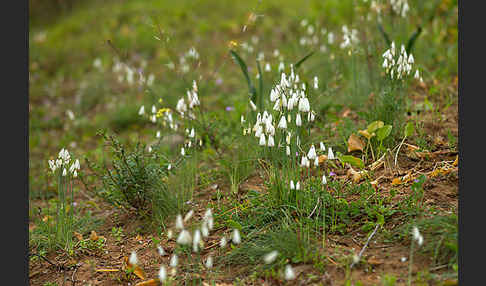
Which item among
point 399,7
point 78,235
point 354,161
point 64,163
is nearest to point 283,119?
point 354,161

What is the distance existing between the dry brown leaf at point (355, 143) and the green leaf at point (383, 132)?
17 centimetres

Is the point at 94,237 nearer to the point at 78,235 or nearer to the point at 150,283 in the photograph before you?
the point at 78,235

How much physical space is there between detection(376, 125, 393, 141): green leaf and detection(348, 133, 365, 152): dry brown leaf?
17 cm

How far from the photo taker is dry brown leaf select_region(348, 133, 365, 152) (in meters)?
3.55

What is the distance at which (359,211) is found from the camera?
2.90 m

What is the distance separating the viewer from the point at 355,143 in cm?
357

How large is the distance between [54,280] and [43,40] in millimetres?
7475

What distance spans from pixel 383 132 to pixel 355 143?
0.25 m

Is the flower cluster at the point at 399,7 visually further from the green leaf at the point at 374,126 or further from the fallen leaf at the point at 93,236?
the fallen leaf at the point at 93,236

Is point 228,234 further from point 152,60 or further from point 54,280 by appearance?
point 152,60

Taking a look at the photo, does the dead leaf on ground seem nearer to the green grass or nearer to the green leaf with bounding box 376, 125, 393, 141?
the green grass

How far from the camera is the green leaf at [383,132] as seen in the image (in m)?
3.39

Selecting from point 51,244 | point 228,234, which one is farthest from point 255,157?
point 51,244

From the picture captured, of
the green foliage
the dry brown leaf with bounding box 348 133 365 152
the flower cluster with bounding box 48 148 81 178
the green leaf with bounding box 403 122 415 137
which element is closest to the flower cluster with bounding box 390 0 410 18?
the green leaf with bounding box 403 122 415 137
